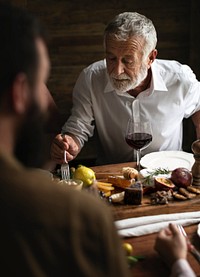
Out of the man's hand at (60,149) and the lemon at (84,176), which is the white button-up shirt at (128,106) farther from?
the lemon at (84,176)

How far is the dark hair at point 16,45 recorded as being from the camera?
826 mm

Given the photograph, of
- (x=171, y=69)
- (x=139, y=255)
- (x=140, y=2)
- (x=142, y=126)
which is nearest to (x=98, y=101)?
(x=171, y=69)

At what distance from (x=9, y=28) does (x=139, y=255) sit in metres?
0.90

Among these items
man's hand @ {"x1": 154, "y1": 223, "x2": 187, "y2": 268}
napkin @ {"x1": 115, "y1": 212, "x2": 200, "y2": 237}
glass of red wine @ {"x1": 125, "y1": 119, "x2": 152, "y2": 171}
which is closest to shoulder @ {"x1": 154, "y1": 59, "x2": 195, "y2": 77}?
glass of red wine @ {"x1": 125, "y1": 119, "x2": 152, "y2": 171}

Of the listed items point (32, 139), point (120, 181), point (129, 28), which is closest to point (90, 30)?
point (129, 28)

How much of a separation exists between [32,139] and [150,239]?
2.73 ft

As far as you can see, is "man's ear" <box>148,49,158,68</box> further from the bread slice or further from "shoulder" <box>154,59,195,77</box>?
the bread slice

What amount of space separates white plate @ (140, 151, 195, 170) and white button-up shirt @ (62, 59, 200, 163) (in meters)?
0.27

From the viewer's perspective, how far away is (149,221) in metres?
1.66

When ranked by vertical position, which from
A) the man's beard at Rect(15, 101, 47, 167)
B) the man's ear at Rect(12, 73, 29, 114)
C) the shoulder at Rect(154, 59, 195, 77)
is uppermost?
the man's ear at Rect(12, 73, 29, 114)

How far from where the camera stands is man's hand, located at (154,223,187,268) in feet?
4.40

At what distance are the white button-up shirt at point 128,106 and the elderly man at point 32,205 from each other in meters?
1.65

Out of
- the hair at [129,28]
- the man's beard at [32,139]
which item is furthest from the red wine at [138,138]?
the man's beard at [32,139]

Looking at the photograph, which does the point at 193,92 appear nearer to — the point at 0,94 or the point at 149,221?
the point at 149,221
